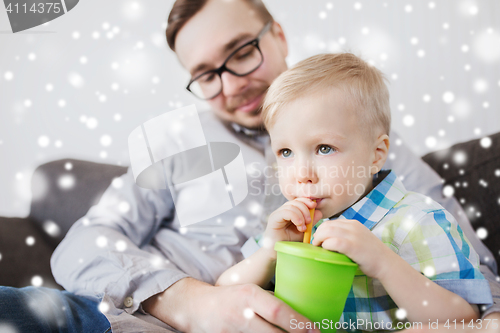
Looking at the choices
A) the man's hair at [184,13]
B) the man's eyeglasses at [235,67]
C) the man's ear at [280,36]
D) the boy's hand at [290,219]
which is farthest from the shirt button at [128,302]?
the man's ear at [280,36]

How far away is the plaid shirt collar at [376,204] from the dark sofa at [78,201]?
17.9 inches

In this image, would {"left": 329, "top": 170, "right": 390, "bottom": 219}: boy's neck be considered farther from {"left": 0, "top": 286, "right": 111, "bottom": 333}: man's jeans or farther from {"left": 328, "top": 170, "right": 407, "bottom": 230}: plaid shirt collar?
{"left": 0, "top": 286, "right": 111, "bottom": 333}: man's jeans

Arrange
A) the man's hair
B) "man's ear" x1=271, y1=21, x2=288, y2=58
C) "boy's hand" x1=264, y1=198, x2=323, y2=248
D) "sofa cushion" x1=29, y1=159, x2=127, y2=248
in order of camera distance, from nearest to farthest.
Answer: "boy's hand" x1=264, y1=198, x2=323, y2=248, the man's hair, "man's ear" x1=271, y1=21, x2=288, y2=58, "sofa cushion" x1=29, y1=159, x2=127, y2=248

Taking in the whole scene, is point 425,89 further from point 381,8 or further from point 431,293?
point 431,293

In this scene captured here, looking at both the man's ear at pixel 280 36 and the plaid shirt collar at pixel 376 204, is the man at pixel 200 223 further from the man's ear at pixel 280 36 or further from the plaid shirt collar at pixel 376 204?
the plaid shirt collar at pixel 376 204

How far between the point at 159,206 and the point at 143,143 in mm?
210

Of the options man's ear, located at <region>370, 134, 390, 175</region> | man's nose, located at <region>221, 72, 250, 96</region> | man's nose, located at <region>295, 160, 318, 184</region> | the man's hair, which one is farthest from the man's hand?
the man's hair

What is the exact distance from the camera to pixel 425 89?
4.21 ft

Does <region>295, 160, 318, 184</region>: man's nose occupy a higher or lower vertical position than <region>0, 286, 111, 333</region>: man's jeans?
higher

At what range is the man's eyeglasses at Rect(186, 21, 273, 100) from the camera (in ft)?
3.43

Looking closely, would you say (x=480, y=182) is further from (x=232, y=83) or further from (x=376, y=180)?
(x=232, y=83)

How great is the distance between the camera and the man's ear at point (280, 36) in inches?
44.7

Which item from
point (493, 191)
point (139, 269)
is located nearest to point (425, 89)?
point (493, 191)

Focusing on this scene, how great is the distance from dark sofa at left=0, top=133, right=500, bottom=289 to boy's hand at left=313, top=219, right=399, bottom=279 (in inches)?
26.0
